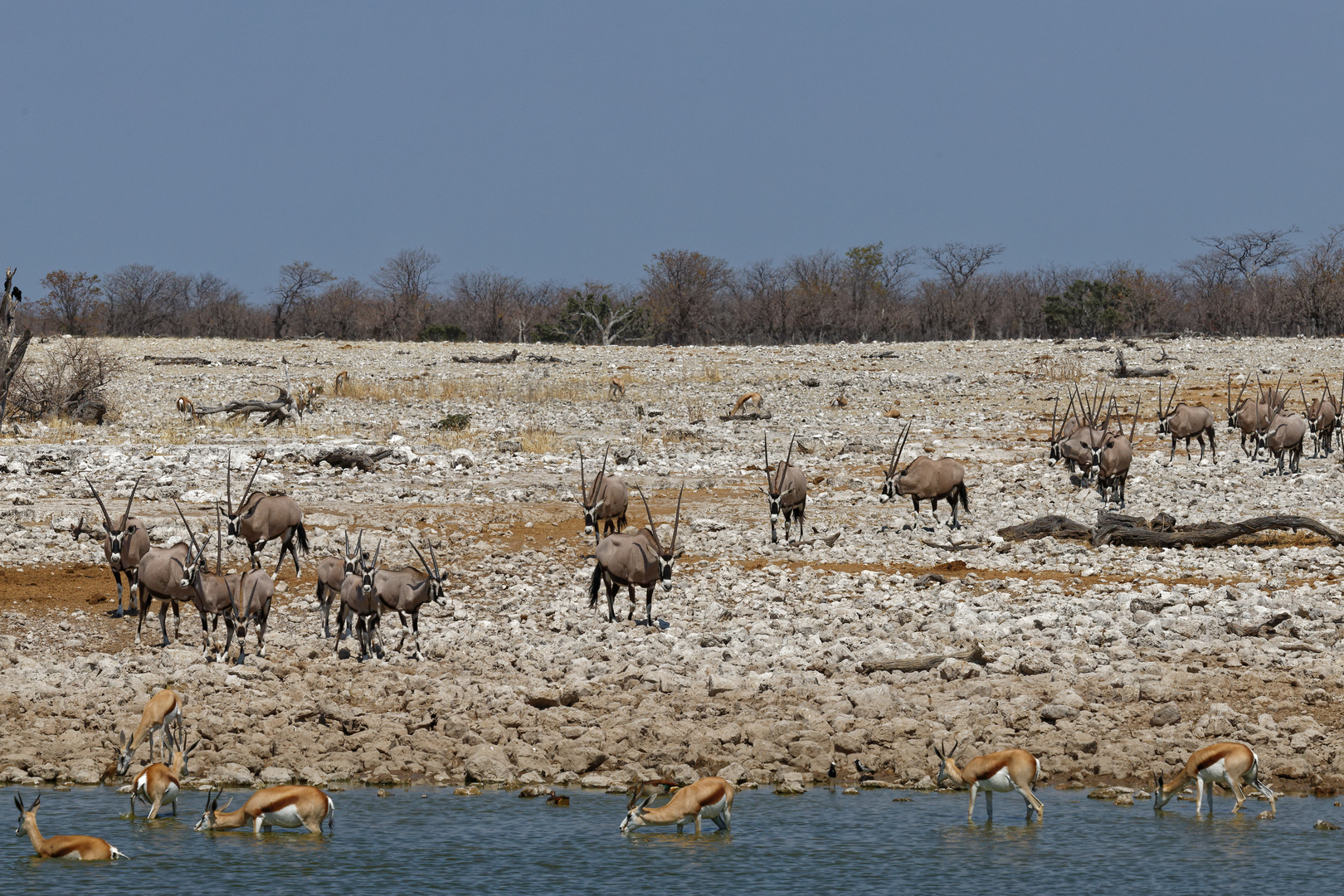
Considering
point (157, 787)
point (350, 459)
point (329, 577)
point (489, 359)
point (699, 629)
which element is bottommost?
point (157, 787)

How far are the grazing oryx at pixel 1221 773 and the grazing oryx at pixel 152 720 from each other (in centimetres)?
700

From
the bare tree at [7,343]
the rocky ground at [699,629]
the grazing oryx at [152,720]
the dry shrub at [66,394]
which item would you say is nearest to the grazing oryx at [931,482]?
the rocky ground at [699,629]

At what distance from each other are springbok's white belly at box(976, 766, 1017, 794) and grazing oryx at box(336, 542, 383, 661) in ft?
19.1

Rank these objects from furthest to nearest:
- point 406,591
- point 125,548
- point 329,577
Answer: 1. point 125,548
2. point 329,577
3. point 406,591

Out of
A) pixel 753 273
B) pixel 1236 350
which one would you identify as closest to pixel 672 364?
pixel 1236 350

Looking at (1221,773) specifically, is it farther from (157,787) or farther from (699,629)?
(157,787)

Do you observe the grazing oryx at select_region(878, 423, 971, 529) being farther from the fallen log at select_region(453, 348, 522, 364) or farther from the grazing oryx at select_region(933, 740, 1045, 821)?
the fallen log at select_region(453, 348, 522, 364)

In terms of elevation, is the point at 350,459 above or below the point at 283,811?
above

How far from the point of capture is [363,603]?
42.6 ft

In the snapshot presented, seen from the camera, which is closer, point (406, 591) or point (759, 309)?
point (406, 591)

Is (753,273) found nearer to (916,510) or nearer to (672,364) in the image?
(672,364)

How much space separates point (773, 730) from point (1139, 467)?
667 inches

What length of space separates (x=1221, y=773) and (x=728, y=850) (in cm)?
333

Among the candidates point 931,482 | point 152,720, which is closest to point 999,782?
point 152,720
